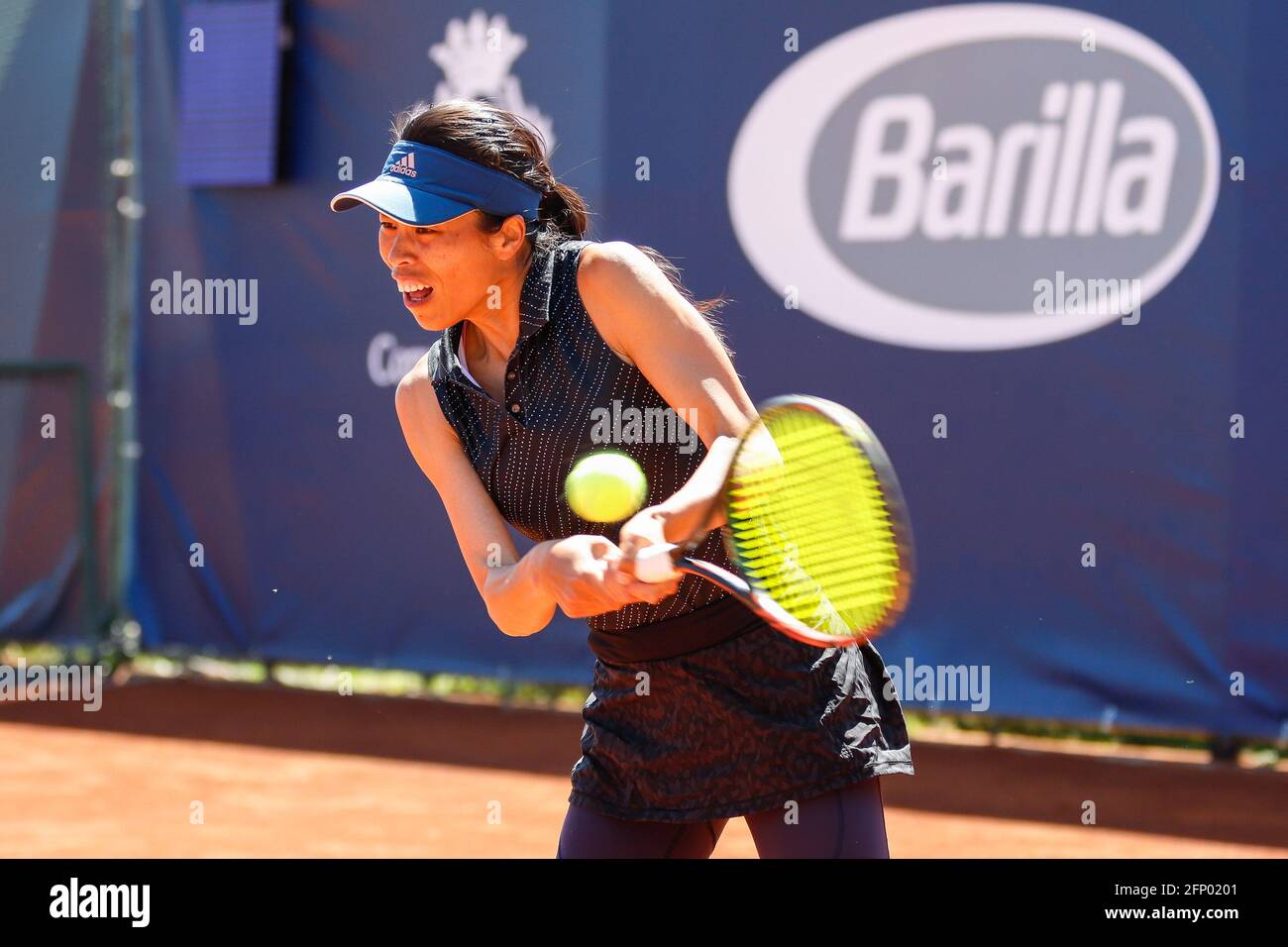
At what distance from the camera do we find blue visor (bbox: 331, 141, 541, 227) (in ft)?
6.82

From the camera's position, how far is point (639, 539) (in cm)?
188

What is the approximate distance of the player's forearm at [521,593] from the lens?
1974 mm

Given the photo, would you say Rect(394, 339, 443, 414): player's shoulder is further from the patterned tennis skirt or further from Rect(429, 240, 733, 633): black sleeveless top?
the patterned tennis skirt

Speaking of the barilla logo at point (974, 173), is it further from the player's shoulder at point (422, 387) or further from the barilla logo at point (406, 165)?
the barilla logo at point (406, 165)

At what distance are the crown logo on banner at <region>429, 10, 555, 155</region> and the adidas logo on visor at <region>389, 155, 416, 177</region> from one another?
3.81 m

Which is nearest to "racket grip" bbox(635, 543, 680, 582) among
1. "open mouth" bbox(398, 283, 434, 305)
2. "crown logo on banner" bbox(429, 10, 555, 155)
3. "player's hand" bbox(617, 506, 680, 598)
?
"player's hand" bbox(617, 506, 680, 598)

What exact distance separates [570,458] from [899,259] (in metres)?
3.55

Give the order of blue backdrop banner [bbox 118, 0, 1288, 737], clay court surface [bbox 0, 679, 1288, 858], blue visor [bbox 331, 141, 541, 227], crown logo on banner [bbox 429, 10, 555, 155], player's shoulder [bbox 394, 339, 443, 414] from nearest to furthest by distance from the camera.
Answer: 1. blue visor [bbox 331, 141, 541, 227]
2. player's shoulder [bbox 394, 339, 443, 414]
3. clay court surface [bbox 0, 679, 1288, 858]
4. blue backdrop banner [bbox 118, 0, 1288, 737]
5. crown logo on banner [bbox 429, 10, 555, 155]

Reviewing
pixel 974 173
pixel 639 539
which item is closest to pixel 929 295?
pixel 974 173

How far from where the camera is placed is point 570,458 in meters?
2.09

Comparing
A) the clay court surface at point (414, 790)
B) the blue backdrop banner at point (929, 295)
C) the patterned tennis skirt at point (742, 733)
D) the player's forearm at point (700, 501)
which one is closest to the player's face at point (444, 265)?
the player's forearm at point (700, 501)
